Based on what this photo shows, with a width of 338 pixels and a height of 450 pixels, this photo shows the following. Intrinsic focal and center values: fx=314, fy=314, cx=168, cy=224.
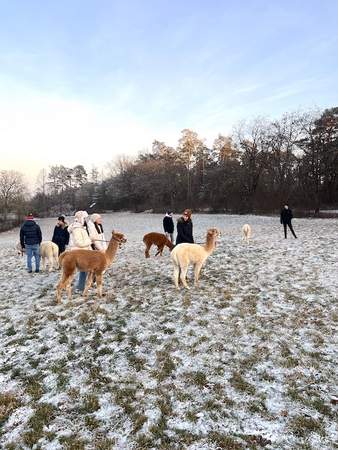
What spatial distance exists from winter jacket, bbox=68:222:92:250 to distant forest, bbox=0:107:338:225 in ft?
102

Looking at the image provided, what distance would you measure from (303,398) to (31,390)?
11.0 ft

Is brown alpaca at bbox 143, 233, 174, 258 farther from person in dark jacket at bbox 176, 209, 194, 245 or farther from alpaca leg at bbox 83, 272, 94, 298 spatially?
alpaca leg at bbox 83, 272, 94, 298

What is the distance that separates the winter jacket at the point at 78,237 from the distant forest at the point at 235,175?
31.2m

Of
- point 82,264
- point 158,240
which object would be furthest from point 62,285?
point 158,240

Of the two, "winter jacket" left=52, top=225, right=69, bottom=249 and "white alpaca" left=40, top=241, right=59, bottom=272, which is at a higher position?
"winter jacket" left=52, top=225, right=69, bottom=249

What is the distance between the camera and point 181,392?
12.8 feet

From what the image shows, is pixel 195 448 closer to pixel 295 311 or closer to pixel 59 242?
pixel 295 311

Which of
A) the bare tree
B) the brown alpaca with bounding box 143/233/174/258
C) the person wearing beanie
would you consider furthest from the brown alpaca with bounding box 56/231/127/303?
the bare tree

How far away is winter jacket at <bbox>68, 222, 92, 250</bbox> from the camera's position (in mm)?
7074

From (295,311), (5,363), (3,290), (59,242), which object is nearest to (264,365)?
(295,311)

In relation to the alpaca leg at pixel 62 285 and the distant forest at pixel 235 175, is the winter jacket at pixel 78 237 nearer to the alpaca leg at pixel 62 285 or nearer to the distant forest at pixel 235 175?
the alpaca leg at pixel 62 285

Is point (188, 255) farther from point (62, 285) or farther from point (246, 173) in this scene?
point (246, 173)

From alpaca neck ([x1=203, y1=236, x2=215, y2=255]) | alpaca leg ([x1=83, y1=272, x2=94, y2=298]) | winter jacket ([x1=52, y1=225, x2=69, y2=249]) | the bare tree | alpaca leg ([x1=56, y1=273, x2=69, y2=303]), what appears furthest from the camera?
the bare tree

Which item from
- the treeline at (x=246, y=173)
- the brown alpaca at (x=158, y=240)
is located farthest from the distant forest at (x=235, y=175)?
the brown alpaca at (x=158, y=240)
